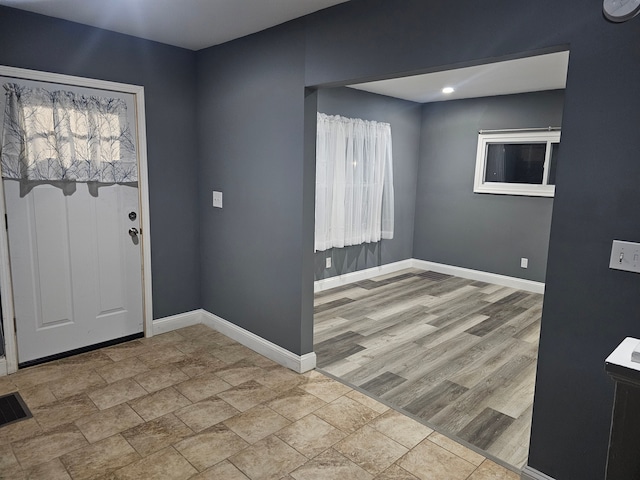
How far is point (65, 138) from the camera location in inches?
121

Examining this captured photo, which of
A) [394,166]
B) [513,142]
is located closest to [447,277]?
[394,166]

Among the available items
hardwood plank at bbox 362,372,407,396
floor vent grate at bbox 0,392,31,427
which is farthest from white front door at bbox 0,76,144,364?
hardwood plank at bbox 362,372,407,396

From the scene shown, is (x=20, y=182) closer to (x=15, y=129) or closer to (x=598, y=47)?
(x=15, y=129)

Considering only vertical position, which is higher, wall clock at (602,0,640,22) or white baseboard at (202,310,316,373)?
wall clock at (602,0,640,22)

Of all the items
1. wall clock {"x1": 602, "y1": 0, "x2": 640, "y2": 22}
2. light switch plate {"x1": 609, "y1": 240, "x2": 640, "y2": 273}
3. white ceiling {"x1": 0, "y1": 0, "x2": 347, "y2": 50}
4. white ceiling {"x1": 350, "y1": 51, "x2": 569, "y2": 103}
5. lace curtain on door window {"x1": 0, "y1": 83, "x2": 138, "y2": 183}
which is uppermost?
white ceiling {"x1": 350, "y1": 51, "x2": 569, "y2": 103}

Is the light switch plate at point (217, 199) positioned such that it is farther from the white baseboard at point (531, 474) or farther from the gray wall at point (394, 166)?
the white baseboard at point (531, 474)

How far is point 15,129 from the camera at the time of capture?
287 cm

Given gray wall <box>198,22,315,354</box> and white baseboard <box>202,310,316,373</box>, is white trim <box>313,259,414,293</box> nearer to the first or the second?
white baseboard <box>202,310,316,373</box>

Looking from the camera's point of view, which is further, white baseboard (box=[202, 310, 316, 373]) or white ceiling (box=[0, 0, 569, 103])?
white baseboard (box=[202, 310, 316, 373])

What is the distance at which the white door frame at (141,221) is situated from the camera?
2898 mm

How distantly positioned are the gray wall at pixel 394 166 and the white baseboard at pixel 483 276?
336 millimetres

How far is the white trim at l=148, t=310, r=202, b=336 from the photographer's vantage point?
12.3 feet

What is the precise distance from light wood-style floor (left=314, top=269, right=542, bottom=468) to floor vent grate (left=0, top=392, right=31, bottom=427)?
191 cm

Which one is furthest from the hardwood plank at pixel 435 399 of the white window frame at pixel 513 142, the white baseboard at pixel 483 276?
the white window frame at pixel 513 142
